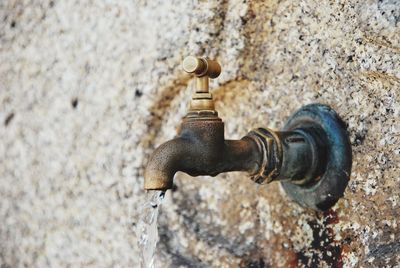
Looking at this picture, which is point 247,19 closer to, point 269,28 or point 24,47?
point 269,28

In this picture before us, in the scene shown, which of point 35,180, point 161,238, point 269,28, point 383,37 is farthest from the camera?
point 35,180

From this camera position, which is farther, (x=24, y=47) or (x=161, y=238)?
(x=24, y=47)

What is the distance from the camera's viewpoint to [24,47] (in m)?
1.23

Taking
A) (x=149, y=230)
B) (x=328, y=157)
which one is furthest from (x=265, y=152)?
(x=149, y=230)

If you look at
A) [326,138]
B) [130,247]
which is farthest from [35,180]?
[326,138]

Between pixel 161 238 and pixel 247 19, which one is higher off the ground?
pixel 247 19

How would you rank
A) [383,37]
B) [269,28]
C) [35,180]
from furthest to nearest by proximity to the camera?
[35,180] → [269,28] → [383,37]

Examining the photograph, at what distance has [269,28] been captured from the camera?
975 mm

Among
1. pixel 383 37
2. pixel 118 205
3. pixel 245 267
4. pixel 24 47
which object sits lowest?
pixel 245 267

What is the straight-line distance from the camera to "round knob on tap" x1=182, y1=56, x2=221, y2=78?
0.75m

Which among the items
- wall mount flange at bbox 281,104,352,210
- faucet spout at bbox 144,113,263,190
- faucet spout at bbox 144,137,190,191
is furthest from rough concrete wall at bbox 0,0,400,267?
faucet spout at bbox 144,137,190,191

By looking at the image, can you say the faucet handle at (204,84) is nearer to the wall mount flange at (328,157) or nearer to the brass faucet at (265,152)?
the brass faucet at (265,152)

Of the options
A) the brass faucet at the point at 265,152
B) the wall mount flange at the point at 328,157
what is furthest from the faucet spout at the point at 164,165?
the wall mount flange at the point at 328,157

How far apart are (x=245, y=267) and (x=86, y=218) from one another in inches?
13.1
